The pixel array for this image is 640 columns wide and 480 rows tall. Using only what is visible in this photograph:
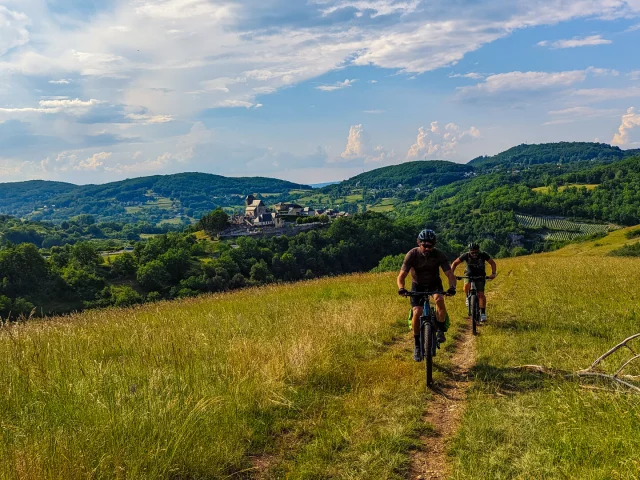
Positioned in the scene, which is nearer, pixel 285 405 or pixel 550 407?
pixel 550 407

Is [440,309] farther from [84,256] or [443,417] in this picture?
[84,256]

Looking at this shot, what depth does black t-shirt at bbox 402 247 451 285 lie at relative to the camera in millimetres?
7359

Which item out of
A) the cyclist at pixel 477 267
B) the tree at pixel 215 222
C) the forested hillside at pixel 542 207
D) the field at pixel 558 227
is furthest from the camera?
the forested hillside at pixel 542 207

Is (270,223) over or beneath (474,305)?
beneath

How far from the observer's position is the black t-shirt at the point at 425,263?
7359mm

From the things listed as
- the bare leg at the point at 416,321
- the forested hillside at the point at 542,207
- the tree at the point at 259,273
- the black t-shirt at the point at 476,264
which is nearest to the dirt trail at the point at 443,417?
the bare leg at the point at 416,321

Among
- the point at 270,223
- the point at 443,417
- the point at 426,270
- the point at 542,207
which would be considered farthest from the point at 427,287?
the point at 542,207

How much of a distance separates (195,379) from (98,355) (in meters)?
2.15

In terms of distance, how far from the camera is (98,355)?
6797mm

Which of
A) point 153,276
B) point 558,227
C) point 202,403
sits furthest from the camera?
point 558,227

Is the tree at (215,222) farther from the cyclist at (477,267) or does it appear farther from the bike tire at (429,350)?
the bike tire at (429,350)

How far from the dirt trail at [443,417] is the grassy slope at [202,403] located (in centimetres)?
19

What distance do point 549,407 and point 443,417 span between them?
1366 millimetres

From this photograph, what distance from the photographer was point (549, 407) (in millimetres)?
5328
